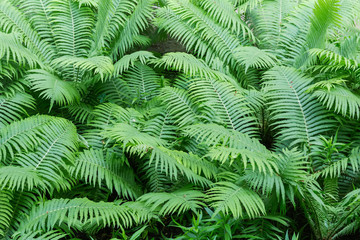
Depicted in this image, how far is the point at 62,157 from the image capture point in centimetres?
294

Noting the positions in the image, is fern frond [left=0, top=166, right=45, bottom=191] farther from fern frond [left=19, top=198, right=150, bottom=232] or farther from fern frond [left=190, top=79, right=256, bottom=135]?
fern frond [left=190, top=79, right=256, bottom=135]

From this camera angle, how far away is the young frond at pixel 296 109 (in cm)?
326

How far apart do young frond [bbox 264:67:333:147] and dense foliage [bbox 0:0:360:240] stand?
16 mm

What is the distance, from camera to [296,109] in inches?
132

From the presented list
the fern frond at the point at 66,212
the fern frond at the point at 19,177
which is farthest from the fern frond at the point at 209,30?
the fern frond at the point at 19,177

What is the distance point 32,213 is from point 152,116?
4.47 feet

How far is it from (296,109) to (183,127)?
1.03 m

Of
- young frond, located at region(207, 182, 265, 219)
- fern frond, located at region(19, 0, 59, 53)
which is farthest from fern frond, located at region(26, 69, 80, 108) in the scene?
young frond, located at region(207, 182, 265, 219)

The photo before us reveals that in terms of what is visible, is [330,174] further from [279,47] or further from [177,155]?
[279,47]

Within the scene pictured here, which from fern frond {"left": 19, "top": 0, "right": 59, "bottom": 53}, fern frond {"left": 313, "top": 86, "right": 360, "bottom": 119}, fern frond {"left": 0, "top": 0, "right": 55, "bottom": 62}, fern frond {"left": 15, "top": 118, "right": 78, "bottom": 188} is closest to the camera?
fern frond {"left": 15, "top": 118, "right": 78, "bottom": 188}

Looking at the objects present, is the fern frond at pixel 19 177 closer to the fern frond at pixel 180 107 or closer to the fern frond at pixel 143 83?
the fern frond at pixel 180 107

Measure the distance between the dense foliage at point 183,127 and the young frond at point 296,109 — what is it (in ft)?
0.05

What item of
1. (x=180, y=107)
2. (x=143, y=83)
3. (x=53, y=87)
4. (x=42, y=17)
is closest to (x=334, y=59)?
(x=180, y=107)

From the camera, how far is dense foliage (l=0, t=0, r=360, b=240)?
2.65 metres
